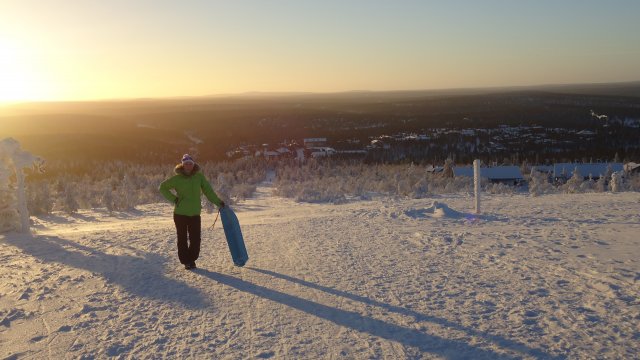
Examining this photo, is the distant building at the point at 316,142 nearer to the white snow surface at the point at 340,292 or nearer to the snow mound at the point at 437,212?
the snow mound at the point at 437,212

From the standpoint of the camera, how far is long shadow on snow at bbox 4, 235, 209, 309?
614 centimetres

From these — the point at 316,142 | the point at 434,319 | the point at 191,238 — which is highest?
the point at 191,238

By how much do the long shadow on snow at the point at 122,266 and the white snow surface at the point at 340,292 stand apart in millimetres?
32

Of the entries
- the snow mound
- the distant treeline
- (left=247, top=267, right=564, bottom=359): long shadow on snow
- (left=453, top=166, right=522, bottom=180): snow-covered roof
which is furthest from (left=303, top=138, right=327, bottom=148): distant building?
(left=247, top=267, right=564, bottom=359): long shadow on snow

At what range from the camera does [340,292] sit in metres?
6.05

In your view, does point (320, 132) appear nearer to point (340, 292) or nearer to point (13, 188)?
point (13, 188)

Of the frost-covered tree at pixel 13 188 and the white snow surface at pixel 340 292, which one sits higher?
the frost-covered tree at pixel 13 188

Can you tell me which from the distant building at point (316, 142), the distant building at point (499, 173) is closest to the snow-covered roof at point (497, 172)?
the distant building at point (499, 173)

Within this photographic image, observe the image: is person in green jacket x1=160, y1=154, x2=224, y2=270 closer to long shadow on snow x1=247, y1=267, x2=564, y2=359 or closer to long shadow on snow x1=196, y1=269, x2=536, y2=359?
long shadow on snow x1=196, y1=269, x2=536, y2=359

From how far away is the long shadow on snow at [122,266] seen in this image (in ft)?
20.1

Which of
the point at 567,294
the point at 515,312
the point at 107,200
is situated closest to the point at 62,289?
the point at 515,312

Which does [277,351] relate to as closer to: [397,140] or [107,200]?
[107,200]

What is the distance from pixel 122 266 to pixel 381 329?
163 inches

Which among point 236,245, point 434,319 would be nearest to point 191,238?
point 236,245
